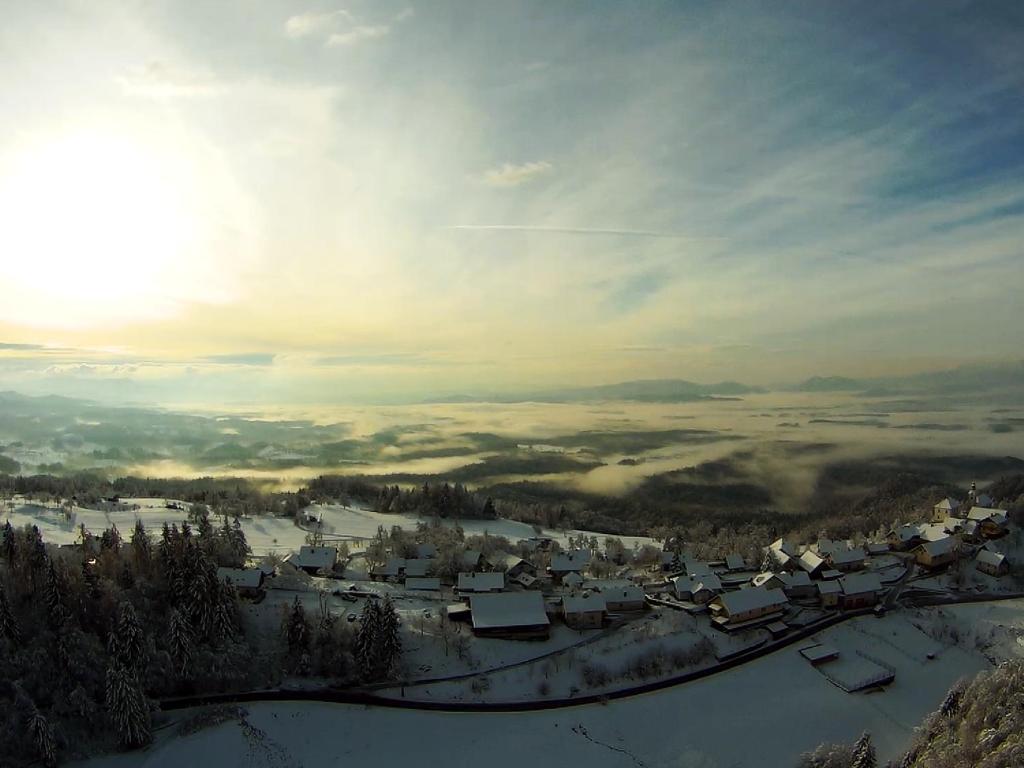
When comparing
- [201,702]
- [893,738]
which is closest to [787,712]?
[893,738]

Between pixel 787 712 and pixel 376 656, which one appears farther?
pixel 376 656

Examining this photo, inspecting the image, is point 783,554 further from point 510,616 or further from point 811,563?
point 510,616

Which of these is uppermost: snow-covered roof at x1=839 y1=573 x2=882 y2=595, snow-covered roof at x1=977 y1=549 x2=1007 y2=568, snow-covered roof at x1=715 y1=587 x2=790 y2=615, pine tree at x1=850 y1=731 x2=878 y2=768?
snow-covered roof at x1=977 y1=549 x2=1007 y2=568

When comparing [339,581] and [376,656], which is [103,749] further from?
[339,581]

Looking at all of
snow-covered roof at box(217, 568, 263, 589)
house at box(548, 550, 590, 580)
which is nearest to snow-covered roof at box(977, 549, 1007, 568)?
house at box(548, 550, 590, 580)

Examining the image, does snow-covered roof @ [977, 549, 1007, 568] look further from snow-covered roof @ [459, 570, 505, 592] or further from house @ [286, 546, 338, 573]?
house @ [286, 546, 338, 573]

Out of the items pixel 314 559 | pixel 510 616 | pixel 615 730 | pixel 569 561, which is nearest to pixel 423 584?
pixel 314 559
